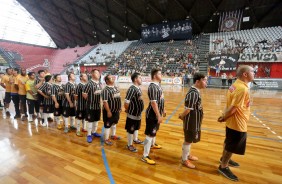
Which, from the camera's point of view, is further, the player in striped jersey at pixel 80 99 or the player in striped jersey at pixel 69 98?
the player in striped jersey at pixel 69 98

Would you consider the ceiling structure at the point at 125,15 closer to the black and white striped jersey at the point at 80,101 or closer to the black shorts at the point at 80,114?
the black and white striped jersey at the point at 80,101

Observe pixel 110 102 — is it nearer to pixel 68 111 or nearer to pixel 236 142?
pixel 68 111

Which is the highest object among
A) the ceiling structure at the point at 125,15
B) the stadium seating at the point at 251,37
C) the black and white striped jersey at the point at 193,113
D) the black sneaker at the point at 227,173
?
the ceiling structure at the point at 125,15

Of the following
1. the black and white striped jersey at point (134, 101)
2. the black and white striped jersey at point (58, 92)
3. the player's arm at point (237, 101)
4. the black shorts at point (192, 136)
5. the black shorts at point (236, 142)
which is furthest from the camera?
the black and white striped jersey at point (58, 92)

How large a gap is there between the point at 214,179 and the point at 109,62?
28025 mm

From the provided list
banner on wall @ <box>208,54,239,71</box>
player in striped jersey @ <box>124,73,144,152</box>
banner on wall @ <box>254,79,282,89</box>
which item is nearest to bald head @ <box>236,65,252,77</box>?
player in striped jersey @ <box>124,73,144,152</box>

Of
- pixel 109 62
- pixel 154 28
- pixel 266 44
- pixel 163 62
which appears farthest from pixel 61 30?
pixel 266 44

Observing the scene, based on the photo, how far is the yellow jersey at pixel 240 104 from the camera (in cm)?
230

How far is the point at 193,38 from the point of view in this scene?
25.8m

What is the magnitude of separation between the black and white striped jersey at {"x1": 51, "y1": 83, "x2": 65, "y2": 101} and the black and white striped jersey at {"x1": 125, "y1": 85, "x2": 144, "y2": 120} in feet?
8.48

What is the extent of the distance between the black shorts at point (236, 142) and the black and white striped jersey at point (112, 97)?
239 centimetres

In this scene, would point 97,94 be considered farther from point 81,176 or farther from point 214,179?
point 214,179

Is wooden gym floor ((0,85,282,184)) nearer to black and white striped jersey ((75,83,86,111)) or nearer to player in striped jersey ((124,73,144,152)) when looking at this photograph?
player in striped jersey ((124,73,144,152))

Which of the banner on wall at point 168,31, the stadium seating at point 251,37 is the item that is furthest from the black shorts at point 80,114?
the banner on wall at point 168,31
